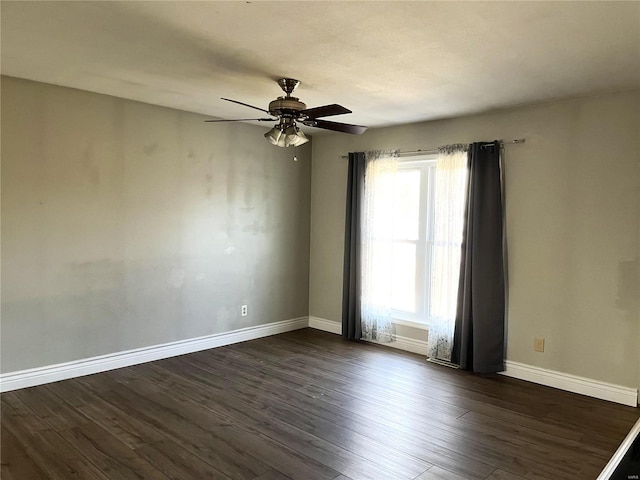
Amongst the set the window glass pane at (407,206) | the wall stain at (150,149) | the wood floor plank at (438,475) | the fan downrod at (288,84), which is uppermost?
the fan downrod at (288,84)

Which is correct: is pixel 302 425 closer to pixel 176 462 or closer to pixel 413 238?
pixel 176 462

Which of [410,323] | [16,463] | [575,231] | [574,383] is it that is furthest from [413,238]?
[16,463]

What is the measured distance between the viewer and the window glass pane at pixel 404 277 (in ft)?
16.8

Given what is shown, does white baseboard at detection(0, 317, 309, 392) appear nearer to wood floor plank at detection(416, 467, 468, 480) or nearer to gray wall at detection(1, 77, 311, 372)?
gray wall at detection(1, 77, 311, 372)

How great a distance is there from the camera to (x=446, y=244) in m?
4.64

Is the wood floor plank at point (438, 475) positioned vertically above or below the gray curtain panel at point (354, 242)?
below

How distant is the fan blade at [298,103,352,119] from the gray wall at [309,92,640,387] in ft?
6.48

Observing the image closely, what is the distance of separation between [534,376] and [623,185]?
1792mm

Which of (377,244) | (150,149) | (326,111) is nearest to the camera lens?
(326,111)

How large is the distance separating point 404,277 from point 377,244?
483 millimetres

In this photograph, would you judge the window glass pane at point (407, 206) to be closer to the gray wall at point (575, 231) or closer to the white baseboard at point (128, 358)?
the gray wall at point (575, 231)

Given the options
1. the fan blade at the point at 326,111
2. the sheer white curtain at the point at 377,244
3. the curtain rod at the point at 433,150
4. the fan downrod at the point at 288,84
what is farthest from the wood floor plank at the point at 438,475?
the curtain rod at the point at 433,150

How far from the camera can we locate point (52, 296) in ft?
12.8

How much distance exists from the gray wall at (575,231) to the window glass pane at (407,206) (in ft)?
2.31
